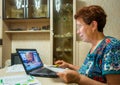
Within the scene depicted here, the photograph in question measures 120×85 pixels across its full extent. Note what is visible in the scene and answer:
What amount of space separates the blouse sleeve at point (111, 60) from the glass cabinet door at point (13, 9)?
2.18m

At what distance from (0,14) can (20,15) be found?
1.05 feet

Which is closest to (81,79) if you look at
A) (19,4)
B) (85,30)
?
(85,30)

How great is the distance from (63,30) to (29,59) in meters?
1.61

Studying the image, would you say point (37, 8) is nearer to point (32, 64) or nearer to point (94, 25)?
point (32, 64)

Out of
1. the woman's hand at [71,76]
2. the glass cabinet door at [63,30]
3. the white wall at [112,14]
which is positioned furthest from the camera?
the white wall at [112,14]

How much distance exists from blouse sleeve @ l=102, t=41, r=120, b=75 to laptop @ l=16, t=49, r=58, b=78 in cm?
37

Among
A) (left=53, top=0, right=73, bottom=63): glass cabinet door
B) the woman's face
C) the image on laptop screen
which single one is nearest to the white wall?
(left=53, top=0, right=73, bottom=63): glass cabinet door

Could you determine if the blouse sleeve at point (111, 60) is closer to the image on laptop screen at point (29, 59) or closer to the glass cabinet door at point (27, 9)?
the image on laptop screen at point (29, 59)

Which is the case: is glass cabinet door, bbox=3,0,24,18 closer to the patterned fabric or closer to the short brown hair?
the short brown hair

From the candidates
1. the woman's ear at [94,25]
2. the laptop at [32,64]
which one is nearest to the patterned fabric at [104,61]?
the woman's ear at [94,25]

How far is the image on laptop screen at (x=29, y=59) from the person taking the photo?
1.41m

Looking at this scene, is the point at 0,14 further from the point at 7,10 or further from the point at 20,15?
the point at 20,15

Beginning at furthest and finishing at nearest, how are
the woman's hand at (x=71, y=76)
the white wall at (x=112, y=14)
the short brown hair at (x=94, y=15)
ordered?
the white wall at (x=112, y=14) → the short brown hair at (x=94, y=15) → the woman's hand at (x=71, y=76)

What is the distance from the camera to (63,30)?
120 inches
